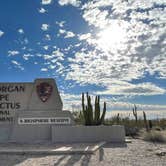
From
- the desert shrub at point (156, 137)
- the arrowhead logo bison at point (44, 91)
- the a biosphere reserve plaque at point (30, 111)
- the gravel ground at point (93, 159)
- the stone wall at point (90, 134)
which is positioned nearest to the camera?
the gravel ground at point (93, 159)

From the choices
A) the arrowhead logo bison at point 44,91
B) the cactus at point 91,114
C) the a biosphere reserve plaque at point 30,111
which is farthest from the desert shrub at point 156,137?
the arrowhead logo bison at point 44,91

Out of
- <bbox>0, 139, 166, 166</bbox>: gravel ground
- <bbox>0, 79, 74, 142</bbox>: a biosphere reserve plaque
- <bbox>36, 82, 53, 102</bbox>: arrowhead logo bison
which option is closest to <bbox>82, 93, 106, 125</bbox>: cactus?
<bbox>0, 79, 74, 142</bbox>: a biosphere reserve plaque

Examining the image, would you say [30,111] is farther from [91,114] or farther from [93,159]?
[93,159]

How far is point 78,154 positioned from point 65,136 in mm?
5921

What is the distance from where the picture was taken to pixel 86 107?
20141 millimetres

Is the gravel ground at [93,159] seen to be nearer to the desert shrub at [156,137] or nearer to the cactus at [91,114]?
the desert shrub at [156,137]

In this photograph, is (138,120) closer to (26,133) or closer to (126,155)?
(26,133)

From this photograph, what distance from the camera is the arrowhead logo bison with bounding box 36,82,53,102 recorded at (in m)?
20.3

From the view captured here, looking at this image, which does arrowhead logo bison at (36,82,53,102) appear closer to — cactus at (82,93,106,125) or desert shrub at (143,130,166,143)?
cactus at (82,93,106,125)

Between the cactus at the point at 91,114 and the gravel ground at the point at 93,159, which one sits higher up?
the cactus at the point at 91,114

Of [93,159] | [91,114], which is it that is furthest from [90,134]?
[93,159]

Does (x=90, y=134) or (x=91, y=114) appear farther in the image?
(x=91, y=114)

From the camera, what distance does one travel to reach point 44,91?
20406 millimetres

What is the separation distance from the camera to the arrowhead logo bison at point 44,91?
20.3 metres
